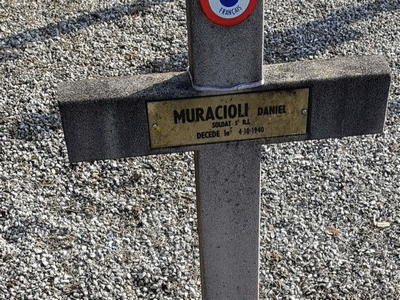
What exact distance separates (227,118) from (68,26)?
4.38m

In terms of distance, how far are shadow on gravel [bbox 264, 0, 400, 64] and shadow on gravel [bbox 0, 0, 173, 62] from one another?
1412mm

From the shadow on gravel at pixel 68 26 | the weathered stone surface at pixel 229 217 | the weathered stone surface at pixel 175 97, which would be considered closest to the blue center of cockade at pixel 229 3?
the weathered stone surface at pixel 175 97

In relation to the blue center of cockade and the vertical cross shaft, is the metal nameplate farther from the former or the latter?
the blue center of cockade

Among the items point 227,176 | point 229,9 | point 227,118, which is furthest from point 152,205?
point 229,9

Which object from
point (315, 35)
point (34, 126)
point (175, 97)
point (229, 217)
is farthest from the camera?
point (315, 35)

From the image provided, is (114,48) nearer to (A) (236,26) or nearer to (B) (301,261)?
(B) (301,261)

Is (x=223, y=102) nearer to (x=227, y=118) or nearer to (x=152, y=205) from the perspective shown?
(x=227, y=118)

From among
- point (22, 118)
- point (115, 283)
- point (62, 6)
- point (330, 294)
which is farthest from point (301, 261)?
point (62, 6)

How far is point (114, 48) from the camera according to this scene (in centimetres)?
613

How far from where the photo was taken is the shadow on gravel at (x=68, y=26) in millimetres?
6168

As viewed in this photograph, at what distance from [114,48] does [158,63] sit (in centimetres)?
50

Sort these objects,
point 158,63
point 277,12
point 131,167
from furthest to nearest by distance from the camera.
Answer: point 277,12 → point 158,63 → point 131,167

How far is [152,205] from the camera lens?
14.8 ft

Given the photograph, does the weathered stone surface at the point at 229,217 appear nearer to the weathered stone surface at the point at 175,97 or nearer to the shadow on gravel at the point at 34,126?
the weathered stone surface at the point at 175,97
